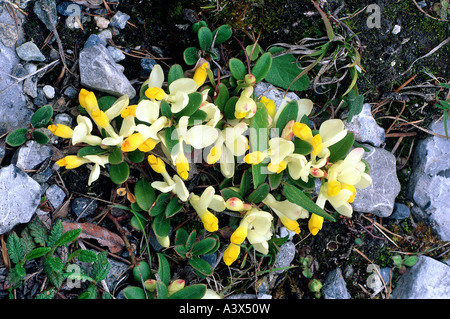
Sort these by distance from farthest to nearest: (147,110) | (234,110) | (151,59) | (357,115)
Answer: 1. (357,115)
2. (151,59)
3. (234,110)
4. (147,110)

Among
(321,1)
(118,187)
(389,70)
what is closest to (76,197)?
(118,187)

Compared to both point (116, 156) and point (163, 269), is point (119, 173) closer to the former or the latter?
point (116, 156)

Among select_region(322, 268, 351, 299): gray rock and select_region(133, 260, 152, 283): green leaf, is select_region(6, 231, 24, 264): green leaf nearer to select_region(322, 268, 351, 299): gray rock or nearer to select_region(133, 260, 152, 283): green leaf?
select_region(133, 260, 152, 283): green leaf

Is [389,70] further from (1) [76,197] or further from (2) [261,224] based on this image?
(1) [76,197]

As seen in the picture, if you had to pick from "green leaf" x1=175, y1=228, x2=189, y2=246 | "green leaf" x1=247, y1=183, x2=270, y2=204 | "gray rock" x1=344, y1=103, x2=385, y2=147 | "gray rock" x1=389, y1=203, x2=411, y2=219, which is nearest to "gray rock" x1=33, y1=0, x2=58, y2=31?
"green leaf" x1=175, y1=228, x2=189, y2=246
